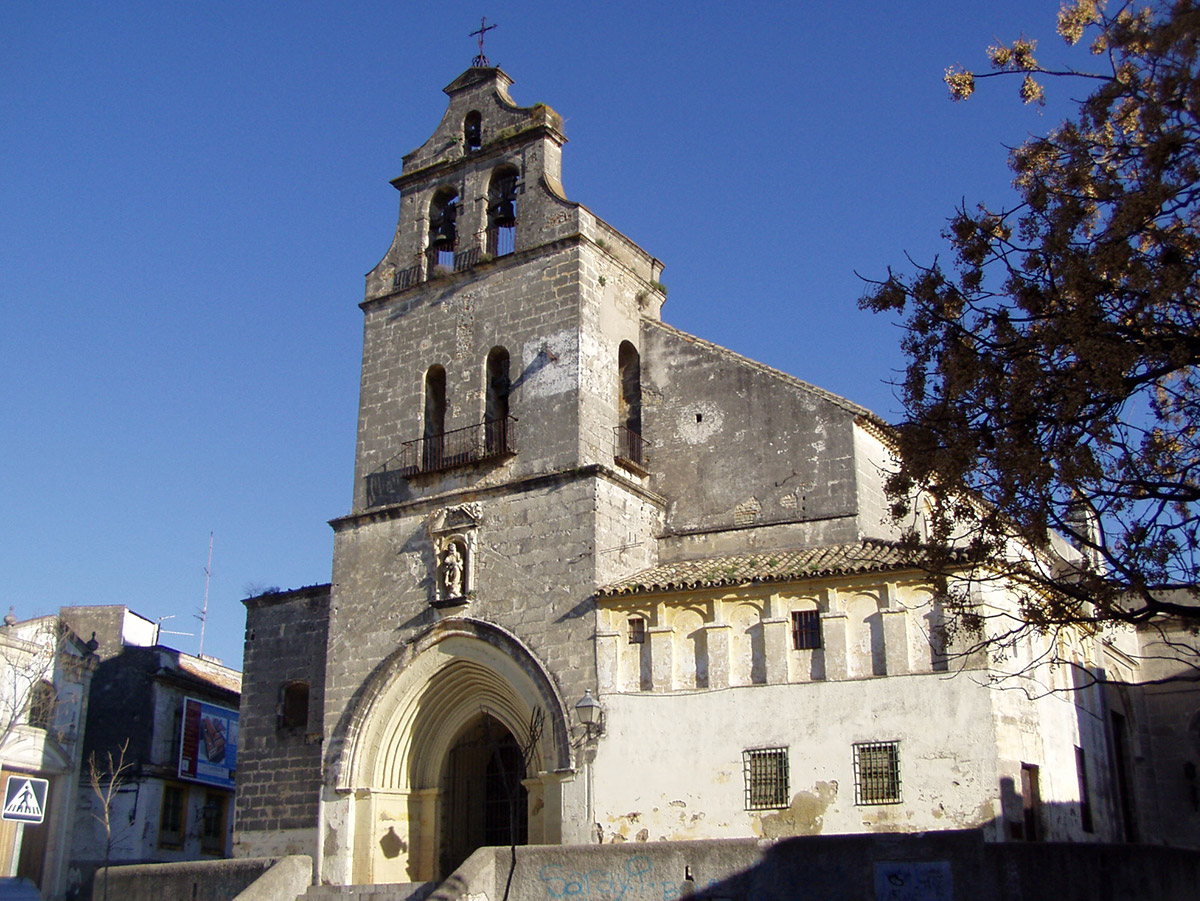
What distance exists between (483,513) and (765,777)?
6775 millimetres

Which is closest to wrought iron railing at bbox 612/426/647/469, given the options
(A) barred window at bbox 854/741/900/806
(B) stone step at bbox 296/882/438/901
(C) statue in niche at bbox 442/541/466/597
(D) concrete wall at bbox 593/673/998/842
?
(C) statue in niche at bbox 442/541/466/597

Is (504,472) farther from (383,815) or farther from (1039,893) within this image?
(1039,893)

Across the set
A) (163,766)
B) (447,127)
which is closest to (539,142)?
(447,127)

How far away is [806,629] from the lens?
19609 millimetres

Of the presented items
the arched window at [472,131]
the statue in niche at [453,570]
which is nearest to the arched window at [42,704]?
the statue in niche at [453,570]

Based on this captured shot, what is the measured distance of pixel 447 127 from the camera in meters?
25.9

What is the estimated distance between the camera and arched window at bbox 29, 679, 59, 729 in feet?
100

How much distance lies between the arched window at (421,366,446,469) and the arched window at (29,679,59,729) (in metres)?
13.5

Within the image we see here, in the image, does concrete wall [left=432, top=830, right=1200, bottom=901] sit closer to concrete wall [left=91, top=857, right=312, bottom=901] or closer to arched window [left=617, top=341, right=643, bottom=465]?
concrete wall [left=91, top=857, right=312, bottom=901]

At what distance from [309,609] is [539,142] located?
1020cm

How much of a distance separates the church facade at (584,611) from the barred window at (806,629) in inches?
1.2

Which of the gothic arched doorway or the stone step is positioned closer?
the stone step

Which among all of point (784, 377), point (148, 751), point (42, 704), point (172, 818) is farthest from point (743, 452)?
point (172, 818)

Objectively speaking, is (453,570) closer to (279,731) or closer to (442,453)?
(442,453)
